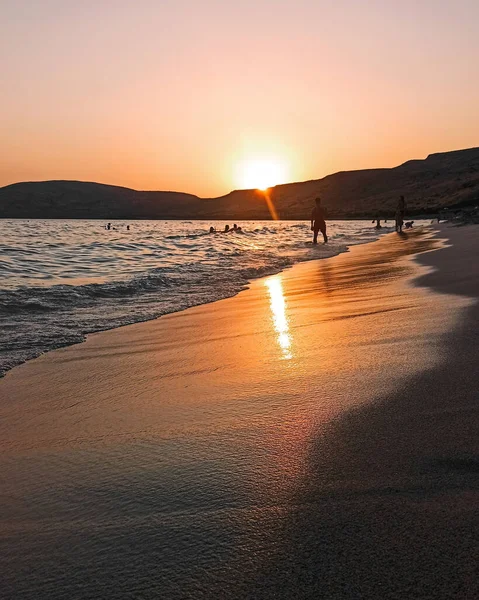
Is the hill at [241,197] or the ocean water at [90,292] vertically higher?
the hill at [241,197]

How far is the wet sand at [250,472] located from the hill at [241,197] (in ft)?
410

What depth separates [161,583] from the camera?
1.27 m

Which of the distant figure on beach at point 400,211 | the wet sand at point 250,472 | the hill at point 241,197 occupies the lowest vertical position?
the wet sand at point 250,472

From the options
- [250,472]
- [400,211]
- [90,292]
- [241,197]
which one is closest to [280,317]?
[250,472]

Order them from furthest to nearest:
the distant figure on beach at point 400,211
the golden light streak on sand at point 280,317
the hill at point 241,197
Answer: the hill at point 241,197
the distant figure on beach at point 400,211
the golden light streak on sand at point 280,317

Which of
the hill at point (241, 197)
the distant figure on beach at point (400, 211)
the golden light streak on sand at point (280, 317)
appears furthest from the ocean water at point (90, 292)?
the hill at point (241, 197)

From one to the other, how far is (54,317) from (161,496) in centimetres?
483

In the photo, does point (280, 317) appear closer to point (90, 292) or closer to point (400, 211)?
point (90, 292)

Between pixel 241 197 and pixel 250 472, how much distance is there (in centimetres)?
19845

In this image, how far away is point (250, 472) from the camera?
1.81m

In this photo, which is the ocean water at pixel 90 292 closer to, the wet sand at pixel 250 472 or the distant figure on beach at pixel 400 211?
the wet sand at pixel 250 472

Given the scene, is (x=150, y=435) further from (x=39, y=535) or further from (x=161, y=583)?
(x=161, y=583)

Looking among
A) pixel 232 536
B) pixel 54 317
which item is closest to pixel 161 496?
pixel 232 536

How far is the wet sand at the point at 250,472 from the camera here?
128 cm
